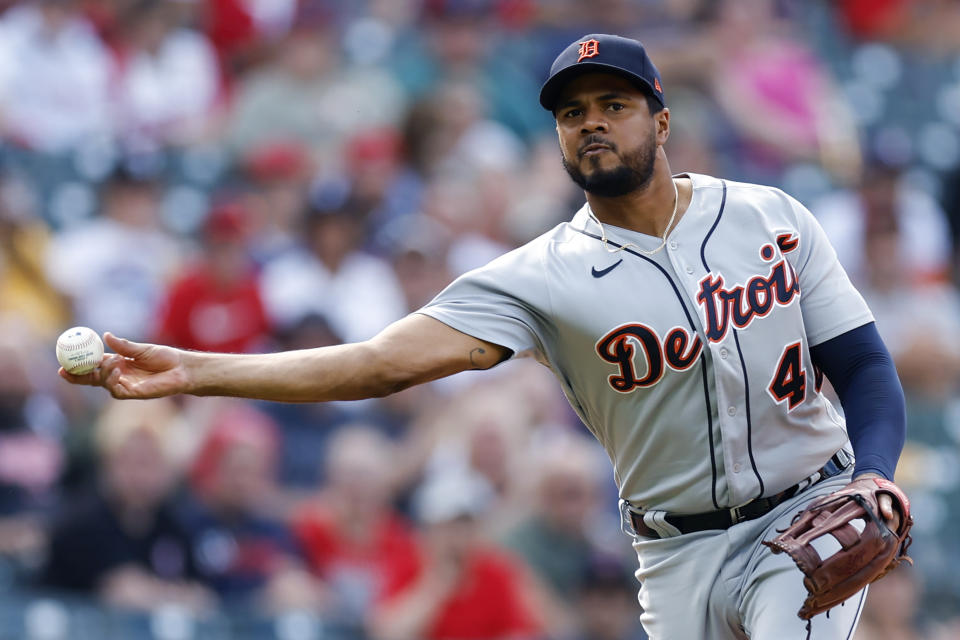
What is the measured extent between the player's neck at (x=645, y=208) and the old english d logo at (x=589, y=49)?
341 millimetres

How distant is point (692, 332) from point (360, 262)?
4.65 metres

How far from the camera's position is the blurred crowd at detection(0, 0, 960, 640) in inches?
240

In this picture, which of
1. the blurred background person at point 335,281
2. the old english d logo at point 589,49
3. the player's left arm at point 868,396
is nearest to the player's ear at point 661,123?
the old english d logo at point 589,49

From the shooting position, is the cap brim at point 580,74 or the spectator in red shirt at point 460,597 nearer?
the cap brim at point 580,74

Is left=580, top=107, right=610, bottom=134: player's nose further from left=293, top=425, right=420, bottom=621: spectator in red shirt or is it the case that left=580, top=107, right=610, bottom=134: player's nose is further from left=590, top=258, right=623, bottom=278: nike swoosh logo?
left=293, top=425, right=420, bottom=621: spectator in red shirt

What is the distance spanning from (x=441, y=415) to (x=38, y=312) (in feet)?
7.12

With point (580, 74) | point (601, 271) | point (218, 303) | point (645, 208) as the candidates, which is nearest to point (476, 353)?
point (601, 271)

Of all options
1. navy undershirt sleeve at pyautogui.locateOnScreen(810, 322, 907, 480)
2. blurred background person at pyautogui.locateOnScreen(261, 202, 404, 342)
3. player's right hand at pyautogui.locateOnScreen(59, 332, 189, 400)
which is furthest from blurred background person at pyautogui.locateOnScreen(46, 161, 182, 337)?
navy undershirt sleeve at pyautogui.locateOnScreen(810, 322, 907, 480)

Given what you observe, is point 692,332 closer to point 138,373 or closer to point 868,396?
point 868,396

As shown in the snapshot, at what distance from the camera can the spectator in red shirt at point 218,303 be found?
7414 millimetres

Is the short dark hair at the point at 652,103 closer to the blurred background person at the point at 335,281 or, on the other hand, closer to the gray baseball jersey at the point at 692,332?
the gray baseball jersey at the point at 692,332

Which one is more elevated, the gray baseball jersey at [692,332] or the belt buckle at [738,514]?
the gray baseball jersey at [692,332]

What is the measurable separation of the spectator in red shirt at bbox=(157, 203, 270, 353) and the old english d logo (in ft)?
14.0

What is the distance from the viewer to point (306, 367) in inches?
131
